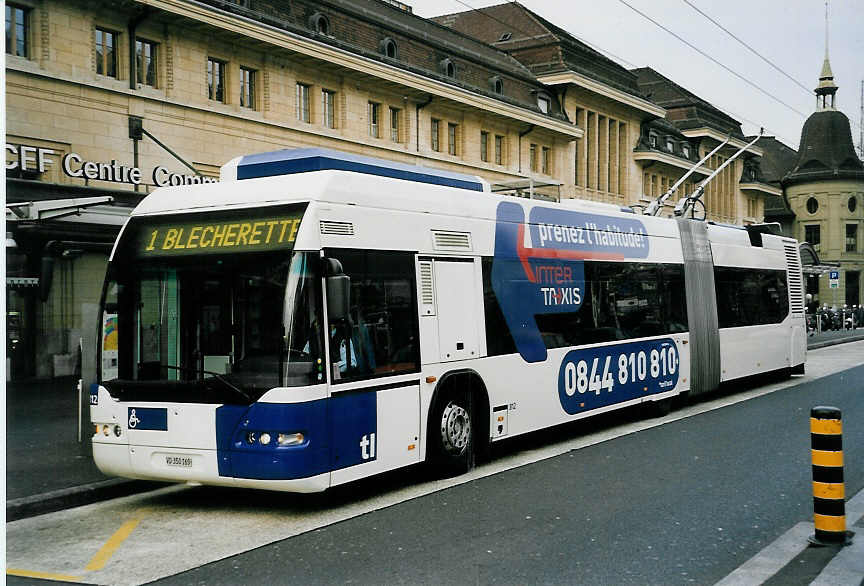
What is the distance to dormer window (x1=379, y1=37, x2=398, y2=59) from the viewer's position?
31125 millimetres

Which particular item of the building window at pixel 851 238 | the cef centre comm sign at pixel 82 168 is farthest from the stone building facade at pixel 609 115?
the building window at pixel 851 238

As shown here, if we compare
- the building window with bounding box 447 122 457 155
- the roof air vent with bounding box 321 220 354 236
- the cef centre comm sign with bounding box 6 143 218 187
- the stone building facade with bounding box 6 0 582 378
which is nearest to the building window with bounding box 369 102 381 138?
the stone building facade with bounding box 6 0 582 378

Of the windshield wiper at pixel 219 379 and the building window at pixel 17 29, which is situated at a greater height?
the building window at pixel 17 29

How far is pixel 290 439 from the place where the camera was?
805 cm

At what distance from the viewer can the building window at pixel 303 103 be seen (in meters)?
27.8

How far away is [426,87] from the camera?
1268 inches

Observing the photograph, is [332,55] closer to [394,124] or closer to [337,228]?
[394,124]

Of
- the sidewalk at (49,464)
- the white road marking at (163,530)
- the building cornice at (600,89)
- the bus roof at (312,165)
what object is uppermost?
the building cornice at (600,89)

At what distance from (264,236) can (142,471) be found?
7.46 ft

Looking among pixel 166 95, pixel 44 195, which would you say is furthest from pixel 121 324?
pixel 166 95

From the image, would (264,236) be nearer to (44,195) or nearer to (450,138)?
(44,195)

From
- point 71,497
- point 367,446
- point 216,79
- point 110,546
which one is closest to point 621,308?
point 367,446

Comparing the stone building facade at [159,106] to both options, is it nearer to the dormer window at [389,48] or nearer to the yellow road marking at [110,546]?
the dormer window at [389,48]

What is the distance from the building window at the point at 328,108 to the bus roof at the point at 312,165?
18731mm
